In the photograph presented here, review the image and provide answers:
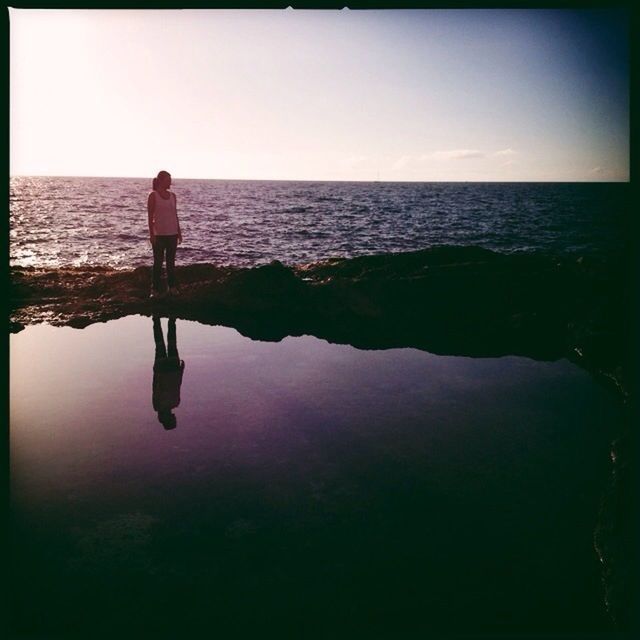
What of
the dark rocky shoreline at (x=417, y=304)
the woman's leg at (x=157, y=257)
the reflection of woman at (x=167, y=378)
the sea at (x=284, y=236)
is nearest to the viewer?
the reflection of woman at (x=167, y=378)

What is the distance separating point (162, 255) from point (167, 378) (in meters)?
3.52

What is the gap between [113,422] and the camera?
380 centimetres

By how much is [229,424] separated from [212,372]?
1.25 metres

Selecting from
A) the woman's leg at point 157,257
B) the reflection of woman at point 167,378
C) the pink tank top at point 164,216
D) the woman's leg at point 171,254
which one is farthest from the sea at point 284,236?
the reflection of woman at point 167,378

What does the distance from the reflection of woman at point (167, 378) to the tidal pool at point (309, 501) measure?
0.06m

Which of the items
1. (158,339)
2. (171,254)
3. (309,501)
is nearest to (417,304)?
(158,339)

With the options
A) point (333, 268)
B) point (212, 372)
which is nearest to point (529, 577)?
point (212, 372)

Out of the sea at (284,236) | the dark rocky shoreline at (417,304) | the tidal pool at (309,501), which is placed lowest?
the tidal pool at (309,501)

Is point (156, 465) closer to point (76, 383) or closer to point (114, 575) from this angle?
point (114, 575)

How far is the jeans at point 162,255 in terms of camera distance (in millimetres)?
7539

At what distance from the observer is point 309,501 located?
284cm

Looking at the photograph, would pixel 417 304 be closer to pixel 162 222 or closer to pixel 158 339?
pixel 158 339

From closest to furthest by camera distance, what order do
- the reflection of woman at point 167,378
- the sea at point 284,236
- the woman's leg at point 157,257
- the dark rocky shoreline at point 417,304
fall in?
the reflection of woman at point 167,378 < the dark rocky shoreline at point 417,304 < the woman's leg at point 157,257 < the sea at point 284,236

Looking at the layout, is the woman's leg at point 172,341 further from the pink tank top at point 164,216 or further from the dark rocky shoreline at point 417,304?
the pink tank top at point 164,216
